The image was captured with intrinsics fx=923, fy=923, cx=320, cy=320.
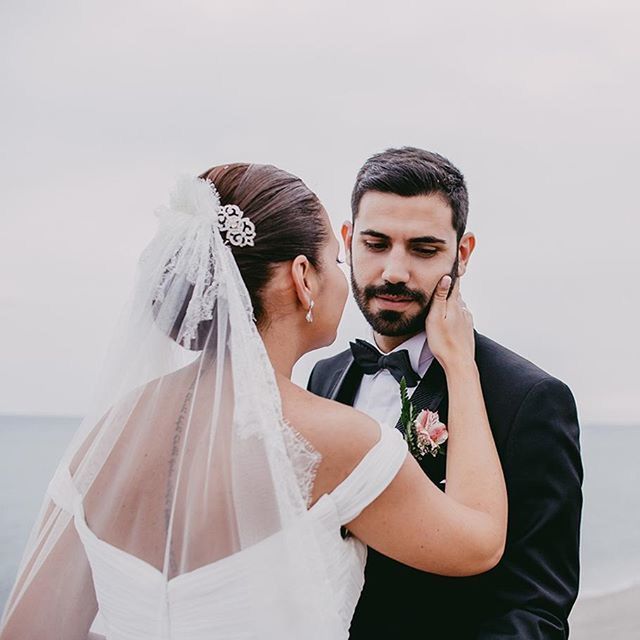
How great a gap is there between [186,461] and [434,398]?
3.33 feet

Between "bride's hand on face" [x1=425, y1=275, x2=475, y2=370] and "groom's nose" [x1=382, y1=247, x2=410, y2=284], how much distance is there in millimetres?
130

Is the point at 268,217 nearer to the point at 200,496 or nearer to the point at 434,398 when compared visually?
the point at 200,496

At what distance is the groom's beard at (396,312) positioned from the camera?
3.23 m

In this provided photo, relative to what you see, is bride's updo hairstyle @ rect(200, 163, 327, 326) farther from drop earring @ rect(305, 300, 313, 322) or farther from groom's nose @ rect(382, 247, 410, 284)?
groom's nose @ rect(382, 247, 410, 284)

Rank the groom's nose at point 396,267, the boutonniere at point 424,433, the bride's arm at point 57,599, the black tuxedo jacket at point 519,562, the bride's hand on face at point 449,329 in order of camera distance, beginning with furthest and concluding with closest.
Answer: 1. the groom's nose at point 396,267
2. the bride's hand on face at point 449,329
3. the boutonniere at point 424,433
4. the black tuxedo jacket at point 519,562
5. the bride's arm at point 57,599

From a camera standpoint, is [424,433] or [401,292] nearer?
[424,433]

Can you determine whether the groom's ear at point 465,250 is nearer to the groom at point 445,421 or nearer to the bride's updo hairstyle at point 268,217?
the groom at point 445,421

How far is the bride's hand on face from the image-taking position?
3.01m

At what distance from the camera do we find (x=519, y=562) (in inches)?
109

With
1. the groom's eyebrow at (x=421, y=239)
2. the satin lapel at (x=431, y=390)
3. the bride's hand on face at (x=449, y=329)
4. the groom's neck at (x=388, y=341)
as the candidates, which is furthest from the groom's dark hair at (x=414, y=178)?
the satin lapel at (x=431, y=390)

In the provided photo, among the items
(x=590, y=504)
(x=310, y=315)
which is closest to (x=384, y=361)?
(x=310, y=315)

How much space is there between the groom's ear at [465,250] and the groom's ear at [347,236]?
0.41m

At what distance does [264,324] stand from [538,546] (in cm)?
108

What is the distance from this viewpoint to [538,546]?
2768 millimetres
